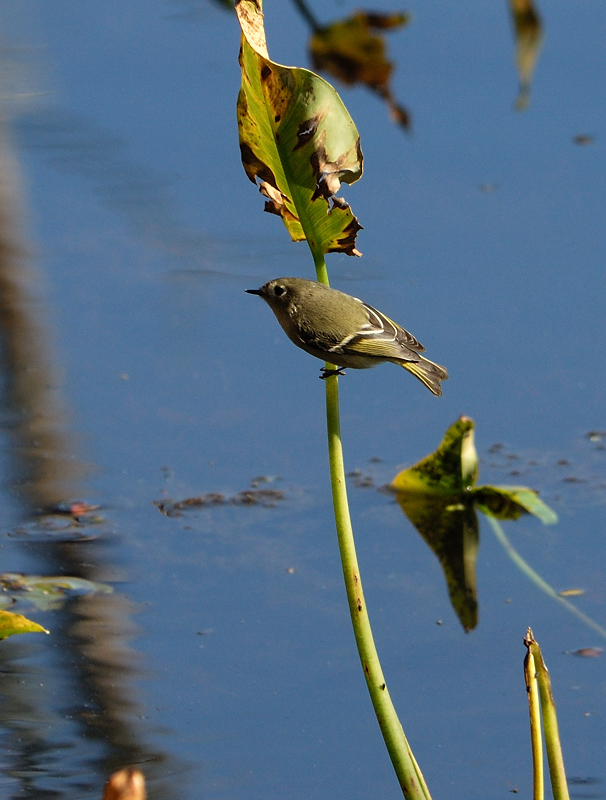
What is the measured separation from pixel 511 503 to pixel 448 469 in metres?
0.21

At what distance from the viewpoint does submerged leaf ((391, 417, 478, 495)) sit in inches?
121

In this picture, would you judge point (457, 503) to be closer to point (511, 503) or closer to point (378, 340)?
point (511, 503)

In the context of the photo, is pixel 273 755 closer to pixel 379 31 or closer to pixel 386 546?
pixel 386 546

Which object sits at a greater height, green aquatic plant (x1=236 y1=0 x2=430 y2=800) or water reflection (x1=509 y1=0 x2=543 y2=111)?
water reflection (x1=509 y1=0 x2=543 y2=111)

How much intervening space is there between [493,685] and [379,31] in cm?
368

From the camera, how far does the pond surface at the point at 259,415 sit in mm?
2350

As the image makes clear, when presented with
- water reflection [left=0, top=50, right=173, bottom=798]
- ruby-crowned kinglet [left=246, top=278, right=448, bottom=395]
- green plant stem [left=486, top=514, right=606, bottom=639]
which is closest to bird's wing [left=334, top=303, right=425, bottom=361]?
ruby-crowned kinglet [left=246, top=278, right=448, bottom=395]

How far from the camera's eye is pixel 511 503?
125 inches

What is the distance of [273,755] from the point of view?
7.41 ft

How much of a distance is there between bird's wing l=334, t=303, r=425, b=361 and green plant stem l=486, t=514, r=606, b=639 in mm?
712

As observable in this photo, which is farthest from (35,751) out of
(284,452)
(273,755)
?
(284,452)

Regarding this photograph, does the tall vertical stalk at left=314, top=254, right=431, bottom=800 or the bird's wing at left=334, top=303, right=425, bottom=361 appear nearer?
the tall vertical stalk at left=314, top=254, right=431, bottom=800

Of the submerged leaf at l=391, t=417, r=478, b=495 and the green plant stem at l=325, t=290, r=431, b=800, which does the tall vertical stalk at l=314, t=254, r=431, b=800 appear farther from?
the submerged leaf at l=391, t=417, r=478, b=495

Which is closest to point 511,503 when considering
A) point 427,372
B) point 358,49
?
point 427,372
